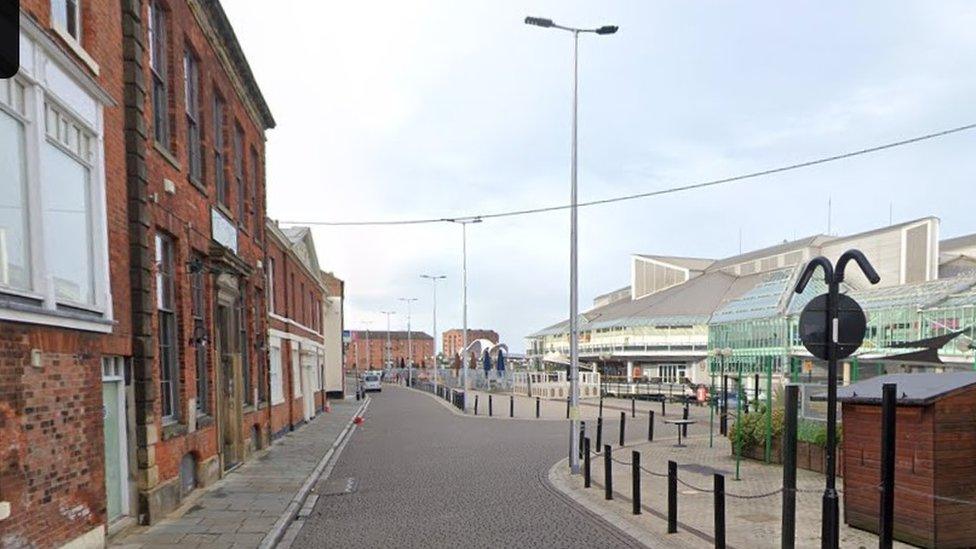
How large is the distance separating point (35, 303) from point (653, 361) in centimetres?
8530

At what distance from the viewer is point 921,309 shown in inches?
1073

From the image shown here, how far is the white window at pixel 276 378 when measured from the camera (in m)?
19.6

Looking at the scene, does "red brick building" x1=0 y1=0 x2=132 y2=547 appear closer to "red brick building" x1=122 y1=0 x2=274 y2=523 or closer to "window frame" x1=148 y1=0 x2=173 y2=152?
"red brick building" x1=122 y1=0 x2=274 y2=523

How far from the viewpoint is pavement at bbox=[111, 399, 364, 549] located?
8242 mm

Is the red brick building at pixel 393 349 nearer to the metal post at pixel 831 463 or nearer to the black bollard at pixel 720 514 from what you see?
the black bollard at pixel 720 514

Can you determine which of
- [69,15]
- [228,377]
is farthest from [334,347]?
[69,15]

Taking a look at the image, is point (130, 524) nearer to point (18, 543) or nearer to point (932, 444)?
point (18, 543)

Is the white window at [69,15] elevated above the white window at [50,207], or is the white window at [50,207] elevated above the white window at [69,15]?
the white window at [69,15]

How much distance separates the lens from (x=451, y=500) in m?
11.1

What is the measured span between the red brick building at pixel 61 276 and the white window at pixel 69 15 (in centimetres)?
2

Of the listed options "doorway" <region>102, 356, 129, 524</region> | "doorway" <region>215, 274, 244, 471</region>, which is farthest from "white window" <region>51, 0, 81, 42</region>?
"doorway" <region>215, 274, 244, 471</region>

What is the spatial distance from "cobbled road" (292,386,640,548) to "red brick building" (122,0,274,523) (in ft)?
7.52

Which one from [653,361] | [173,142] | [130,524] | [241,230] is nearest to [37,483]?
[130,524]

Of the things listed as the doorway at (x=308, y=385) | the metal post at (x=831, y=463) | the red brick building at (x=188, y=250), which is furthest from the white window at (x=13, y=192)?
the doorway at (x=308, y=385)
